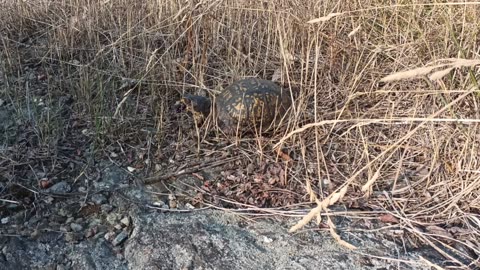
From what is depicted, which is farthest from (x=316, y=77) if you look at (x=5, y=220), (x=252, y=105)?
(x=5, y=220)

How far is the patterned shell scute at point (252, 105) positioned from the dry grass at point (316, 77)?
0.28 feet

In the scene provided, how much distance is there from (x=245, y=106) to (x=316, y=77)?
38 centimetres

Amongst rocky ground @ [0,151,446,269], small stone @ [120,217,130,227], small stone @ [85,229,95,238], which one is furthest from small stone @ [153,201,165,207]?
small stone @ [85,229,95,238]

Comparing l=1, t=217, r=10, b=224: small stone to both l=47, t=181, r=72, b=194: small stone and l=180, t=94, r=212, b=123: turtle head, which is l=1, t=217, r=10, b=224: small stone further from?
l=180, t=94, r=212, b=123: turtle head

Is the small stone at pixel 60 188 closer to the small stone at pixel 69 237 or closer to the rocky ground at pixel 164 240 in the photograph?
the rocky ground at pixel 164 240

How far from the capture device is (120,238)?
152 centimetres

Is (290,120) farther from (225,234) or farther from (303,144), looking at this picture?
(225,234)

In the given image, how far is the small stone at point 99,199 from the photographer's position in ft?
5.47

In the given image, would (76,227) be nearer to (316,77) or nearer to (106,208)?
(106,208)

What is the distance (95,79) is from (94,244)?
3.43 ft

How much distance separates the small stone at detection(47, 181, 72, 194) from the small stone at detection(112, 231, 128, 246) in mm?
309

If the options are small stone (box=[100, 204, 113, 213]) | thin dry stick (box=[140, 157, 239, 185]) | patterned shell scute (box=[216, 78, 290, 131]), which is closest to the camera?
small stone (box=[100, 204, 113, 213])

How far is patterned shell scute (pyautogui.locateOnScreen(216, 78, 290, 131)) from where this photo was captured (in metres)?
2.00

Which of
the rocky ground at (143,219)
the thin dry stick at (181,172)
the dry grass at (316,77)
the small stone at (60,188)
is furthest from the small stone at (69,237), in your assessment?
the dry grass at (316,77)
